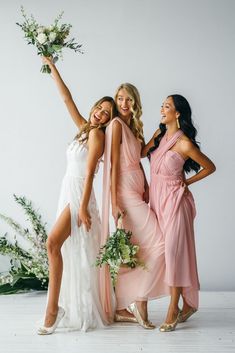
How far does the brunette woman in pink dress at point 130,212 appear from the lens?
4.63 metres

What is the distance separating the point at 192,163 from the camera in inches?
189

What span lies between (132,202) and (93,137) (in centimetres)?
58

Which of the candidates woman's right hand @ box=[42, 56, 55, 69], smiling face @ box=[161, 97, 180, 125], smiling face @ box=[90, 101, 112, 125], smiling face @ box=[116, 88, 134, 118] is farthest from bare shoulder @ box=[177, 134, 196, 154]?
woman's right hand @ box=[42, 56, 55, 69]

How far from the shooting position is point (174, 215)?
4652 millimetres

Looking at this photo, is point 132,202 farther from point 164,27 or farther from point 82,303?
point 164,27

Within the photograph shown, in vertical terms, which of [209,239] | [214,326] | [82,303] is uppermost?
[209,239]

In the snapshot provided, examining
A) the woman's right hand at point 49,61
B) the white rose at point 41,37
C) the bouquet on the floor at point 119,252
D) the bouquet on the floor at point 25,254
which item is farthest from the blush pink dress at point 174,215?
the bouquet on the floor at point 25,254

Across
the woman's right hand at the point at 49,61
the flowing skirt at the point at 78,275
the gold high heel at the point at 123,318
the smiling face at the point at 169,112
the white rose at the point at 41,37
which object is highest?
the white rose at the point at 41,37

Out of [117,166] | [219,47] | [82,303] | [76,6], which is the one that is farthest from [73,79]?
[82,303]

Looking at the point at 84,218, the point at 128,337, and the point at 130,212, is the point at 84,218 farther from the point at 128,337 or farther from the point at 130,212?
the point at 128,337

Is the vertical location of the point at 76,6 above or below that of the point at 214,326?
above

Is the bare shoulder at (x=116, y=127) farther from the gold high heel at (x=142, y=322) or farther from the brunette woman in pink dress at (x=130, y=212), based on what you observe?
the gold high heel at (x=142, y=322)

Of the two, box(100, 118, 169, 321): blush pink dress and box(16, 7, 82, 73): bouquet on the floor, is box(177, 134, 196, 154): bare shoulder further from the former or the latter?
box(16, 7, 82, 73): bouquet on the floor

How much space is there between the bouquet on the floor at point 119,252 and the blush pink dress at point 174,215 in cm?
25
